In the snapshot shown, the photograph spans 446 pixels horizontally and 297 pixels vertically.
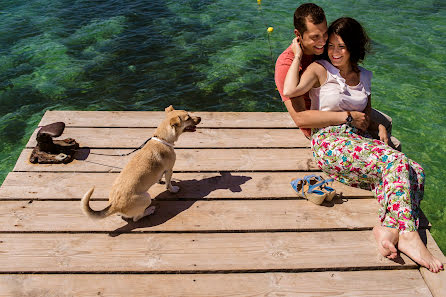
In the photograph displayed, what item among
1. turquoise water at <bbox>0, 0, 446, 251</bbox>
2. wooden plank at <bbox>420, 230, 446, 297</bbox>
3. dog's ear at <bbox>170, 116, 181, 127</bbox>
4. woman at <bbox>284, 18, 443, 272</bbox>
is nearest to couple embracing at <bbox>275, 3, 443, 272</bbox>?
woman at <bbox>284, 18, 443, 272</bbox>

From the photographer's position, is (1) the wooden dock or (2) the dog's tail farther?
(2) the dog's tail

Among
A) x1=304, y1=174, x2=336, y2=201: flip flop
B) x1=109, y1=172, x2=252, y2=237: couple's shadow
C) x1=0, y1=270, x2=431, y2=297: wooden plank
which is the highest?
x1=304, y1=174, x2=336, y2=201: flip flop

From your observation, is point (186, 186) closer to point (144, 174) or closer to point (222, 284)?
point (144, 174)

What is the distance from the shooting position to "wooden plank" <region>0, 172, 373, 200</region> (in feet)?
12.6

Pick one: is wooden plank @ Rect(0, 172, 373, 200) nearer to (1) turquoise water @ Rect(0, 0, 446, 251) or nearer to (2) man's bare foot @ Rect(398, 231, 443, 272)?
(2) man's bare foot @ Rect(398, 231, 443, 272)

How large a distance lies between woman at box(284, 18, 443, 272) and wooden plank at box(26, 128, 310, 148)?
2.05 ft

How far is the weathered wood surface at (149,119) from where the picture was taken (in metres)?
5.05

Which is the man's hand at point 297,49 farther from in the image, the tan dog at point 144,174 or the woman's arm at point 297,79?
the tan dog at point 144,174

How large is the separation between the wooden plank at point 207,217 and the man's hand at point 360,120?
855 millimetres

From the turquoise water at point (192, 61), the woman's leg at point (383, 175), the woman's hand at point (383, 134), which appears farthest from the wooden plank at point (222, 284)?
the turquoise water at point (192, 61)

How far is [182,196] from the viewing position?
3846 millimetres

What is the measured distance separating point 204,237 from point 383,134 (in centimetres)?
243

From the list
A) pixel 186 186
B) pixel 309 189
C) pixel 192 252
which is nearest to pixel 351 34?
pixel 309 189

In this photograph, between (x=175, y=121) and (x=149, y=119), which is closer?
(x=175, y=121)
